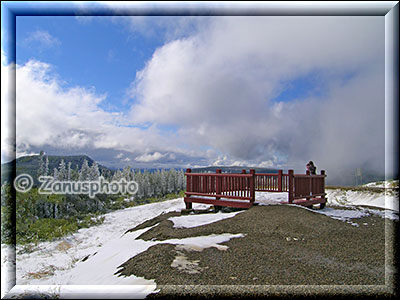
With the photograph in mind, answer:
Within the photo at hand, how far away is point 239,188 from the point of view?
7.87 meters

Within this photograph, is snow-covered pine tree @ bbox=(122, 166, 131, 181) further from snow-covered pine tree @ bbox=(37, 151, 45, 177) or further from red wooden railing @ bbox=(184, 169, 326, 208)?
snow-covered pine tree @ bbox=(37, 151, 45, 177)

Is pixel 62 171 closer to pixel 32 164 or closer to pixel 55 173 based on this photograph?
pixel 55 173

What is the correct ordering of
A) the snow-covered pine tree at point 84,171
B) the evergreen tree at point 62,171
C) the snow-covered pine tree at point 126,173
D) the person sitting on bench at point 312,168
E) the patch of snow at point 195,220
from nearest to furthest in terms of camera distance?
the patch of snow at point 195,220
the evergreen tree at point 62,171
the snow-covered pine tree at point 84,171
the person sitting on bench at point 312,168
the snow-covered pine tree at point 126,173

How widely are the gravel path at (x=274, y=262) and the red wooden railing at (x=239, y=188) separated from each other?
71.3 inches

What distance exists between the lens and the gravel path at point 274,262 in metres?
3.16

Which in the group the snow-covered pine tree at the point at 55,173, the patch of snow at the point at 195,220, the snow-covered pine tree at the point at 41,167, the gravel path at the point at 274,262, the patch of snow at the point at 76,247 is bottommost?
the patch of snow at the point at 76,247

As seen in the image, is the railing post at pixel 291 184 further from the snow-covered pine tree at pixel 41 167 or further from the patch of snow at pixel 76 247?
the snow-covered pine tree at pixel 41 167

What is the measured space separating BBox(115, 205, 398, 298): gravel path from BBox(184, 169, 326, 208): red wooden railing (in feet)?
5.94

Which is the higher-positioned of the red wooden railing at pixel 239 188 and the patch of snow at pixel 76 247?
the red wooden railing at pixel 239 188

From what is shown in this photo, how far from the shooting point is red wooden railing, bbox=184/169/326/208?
25.2 ft

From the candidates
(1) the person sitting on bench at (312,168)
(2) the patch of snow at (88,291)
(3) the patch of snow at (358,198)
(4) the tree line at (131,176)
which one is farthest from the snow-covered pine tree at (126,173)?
(3) the patch of snow at (358,198)

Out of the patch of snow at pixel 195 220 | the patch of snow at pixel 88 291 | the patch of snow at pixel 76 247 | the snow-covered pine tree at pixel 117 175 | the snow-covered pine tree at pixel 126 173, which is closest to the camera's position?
the patch of snow at pixel 88 291

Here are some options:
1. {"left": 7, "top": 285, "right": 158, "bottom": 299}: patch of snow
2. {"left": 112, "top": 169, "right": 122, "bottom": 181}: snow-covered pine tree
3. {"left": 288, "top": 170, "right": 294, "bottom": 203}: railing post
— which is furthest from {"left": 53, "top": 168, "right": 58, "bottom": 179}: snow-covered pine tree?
{"left": 288, "top": 170, "right": 294, "bottom": 203}: railing post

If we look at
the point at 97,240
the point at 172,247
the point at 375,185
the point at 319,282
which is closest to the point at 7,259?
the point at 172,247
